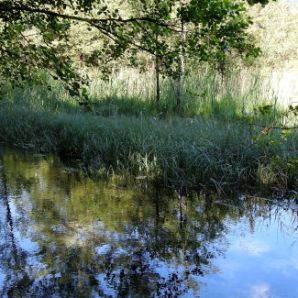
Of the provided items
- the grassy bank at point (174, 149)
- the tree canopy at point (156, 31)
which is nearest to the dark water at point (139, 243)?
the grassy bank at point (174, 149)

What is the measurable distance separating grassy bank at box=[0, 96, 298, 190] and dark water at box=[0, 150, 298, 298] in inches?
15.1

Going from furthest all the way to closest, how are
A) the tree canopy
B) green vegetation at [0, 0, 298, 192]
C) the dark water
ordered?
green vegetation at [0, 0, 298, 192] < the tree canopy < the dark water

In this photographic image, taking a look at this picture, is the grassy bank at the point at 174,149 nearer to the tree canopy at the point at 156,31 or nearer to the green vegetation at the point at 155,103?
the green vegetation at the point at 155,103

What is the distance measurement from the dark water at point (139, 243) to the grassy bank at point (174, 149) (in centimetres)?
38

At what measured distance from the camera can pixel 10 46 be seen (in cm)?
552

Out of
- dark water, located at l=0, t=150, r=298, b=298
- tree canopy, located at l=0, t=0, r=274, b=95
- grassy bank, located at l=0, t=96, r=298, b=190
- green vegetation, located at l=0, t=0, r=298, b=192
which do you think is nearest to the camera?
dark water, located at l=0, t=150, r=298, b=298

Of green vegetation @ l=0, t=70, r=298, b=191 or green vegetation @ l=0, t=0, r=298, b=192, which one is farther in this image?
green vegetation @ l=0, t=70, r=298, b=191

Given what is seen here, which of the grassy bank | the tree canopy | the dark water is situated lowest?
the dark water

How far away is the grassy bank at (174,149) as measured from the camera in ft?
18.7

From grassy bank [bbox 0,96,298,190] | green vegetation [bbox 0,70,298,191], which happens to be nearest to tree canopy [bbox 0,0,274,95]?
green vegetation [bbox 0,70,298,191]

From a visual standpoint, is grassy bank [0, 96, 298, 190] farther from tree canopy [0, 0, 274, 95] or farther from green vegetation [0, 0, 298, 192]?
tree canopy [0, 0, 274, 95]

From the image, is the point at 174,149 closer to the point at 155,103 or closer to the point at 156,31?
the point at 156,31

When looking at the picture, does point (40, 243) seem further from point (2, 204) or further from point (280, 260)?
point (280, 260)

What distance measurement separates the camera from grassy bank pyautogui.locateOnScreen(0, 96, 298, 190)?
5711 millimetres
